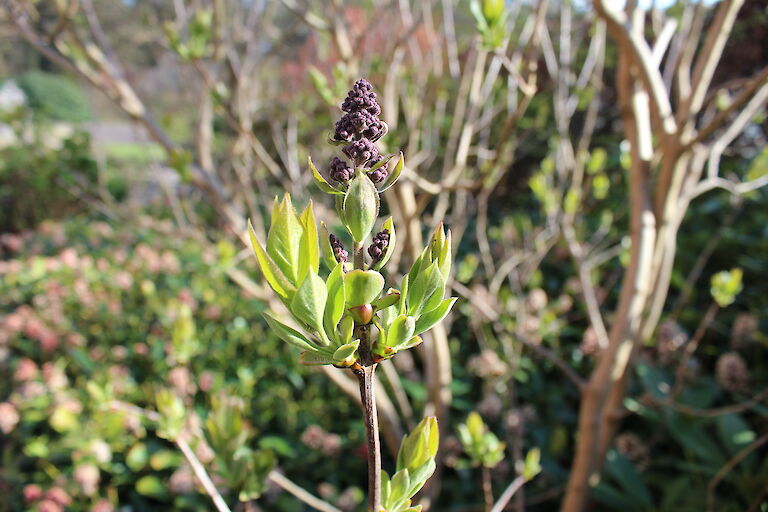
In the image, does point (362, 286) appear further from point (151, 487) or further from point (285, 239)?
point (151, 487)

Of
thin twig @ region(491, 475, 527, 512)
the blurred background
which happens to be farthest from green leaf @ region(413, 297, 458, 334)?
thin twig @ region(491, 475, 527, 512)

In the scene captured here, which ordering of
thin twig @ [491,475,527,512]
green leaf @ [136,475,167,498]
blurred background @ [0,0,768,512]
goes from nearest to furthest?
thin twig @ [491,475,527,512], blurred background @ [0,0,768,512], green leaf @ [136,475,167,498]

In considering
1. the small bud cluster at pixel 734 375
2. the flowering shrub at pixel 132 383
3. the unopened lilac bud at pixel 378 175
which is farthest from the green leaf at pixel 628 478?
the unopened lilac bud at pixel 378 175

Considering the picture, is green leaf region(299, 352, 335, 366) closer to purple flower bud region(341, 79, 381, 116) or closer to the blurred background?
purple flower bud region(341, 79, 381, 116)

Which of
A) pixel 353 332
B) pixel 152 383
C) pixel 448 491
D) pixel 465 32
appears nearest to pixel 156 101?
pixel 465 32

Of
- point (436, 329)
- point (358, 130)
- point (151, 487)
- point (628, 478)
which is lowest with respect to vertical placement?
point (151, 487)

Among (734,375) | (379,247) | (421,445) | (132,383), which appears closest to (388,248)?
(379,247)
